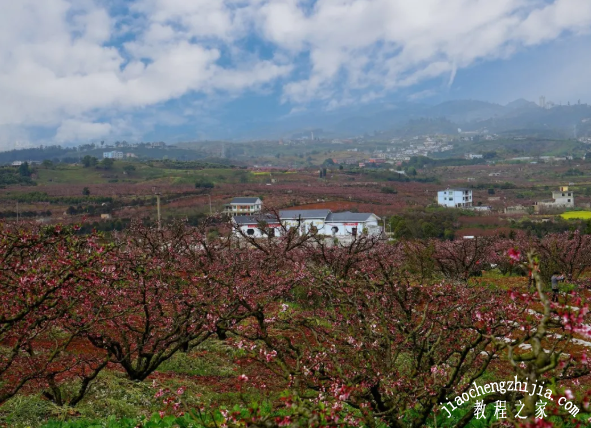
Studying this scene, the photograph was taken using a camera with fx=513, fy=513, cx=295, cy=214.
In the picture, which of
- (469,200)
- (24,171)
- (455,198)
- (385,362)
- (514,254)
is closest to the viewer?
(514,254)

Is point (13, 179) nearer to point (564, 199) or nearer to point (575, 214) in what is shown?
point (575, 214)

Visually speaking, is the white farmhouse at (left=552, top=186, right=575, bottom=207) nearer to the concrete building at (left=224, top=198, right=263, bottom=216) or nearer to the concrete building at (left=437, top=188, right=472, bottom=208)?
the concrete building at (left=437, top=188, right=472, bottom=208)

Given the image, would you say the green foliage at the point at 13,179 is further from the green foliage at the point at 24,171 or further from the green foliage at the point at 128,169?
the green foliage at the point at 128,169

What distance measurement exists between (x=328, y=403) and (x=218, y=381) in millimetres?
5990

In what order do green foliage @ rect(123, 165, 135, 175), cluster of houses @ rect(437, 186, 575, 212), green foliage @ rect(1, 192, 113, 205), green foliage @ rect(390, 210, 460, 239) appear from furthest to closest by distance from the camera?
green foliage @ rect(123, 165, 135, 175), cluster of houses @ rect(437, 186, 575, 212), green foliage @ rect(1, 192, 113, 205), green foliage @ rect(390, 210, 460, 239)

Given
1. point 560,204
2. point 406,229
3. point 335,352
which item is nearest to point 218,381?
point 335,352

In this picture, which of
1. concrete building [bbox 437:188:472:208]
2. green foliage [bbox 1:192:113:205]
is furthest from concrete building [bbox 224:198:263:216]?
concrete building [bbox 437:188:472:208]

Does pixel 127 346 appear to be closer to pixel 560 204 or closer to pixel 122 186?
pixel 560 204

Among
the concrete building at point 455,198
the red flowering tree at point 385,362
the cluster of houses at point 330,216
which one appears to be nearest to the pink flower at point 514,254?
the red flowering tree at point 385,362

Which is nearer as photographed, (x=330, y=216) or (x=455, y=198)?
(x=330, y=216)

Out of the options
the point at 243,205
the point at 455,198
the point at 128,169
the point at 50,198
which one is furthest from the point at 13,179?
the point at 455,198

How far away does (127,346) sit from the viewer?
8992 millimetres

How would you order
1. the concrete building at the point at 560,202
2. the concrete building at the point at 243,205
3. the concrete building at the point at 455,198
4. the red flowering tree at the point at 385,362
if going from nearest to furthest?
1. the red flowering tree at the point at 385,362
2. the concrete building at the point at 243,205
3. the concrete building at the point at 560,202
4. the concrete building at the point at 455,198

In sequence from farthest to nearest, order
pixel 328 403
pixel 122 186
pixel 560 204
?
pixel 122 186
pixel 560 204
pixel 328 403
